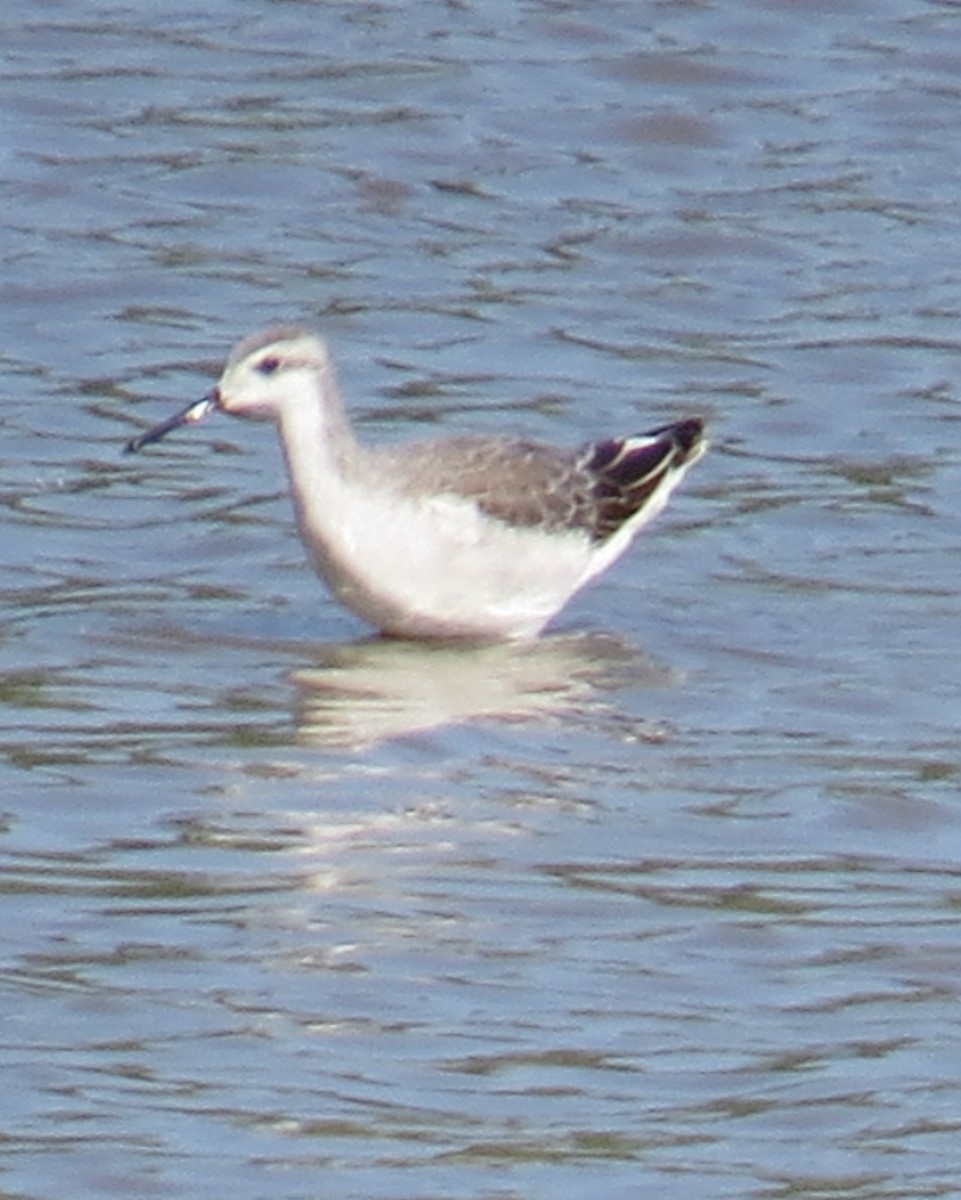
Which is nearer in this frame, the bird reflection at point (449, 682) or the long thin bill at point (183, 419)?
the bird reflection at point (449, 682)

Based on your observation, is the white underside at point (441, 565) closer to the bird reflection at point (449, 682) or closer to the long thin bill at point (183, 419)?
the bird reflection at point (449, 682)

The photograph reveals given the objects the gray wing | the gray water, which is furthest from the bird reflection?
the gray wing

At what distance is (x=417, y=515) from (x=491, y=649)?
0.43 metres

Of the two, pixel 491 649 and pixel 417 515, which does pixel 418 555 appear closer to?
pixel 417 515

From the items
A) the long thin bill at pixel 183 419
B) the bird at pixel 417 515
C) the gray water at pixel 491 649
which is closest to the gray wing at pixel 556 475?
the bird at pixel 417 515

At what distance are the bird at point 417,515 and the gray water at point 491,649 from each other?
0.50ft

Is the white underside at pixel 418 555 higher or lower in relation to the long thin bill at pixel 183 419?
lower

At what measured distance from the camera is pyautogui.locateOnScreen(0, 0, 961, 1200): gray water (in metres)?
7.40

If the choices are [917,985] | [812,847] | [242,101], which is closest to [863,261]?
[242,101]

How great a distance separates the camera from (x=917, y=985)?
805 centimetres

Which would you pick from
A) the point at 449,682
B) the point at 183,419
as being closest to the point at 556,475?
the point at 449,682

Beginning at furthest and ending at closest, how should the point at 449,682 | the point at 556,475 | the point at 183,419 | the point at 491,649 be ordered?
the point at 556,475
the point at 491,649
the point at 183,419
the point at 449,682

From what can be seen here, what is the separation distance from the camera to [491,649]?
11.1m

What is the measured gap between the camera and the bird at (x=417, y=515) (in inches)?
427
